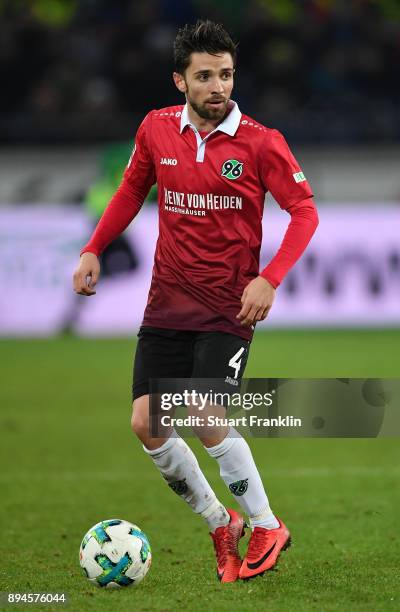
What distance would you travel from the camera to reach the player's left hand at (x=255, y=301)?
A: 4.46 meters

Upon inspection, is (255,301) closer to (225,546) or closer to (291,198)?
(291,198)

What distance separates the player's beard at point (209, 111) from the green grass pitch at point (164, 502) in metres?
1.83

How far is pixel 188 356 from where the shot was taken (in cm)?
480

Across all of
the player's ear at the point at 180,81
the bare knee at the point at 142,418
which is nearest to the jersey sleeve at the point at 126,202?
the player's ear at the point at 180,81

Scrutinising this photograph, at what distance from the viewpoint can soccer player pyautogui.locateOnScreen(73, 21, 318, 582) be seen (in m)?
4.67

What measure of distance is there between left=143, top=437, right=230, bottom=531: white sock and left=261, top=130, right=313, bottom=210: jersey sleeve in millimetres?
1078

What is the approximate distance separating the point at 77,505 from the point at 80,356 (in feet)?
23.2

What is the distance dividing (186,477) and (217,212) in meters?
1.09

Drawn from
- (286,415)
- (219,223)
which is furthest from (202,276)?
(286,415)

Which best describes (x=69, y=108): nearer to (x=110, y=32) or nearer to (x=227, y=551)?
(x=110, y=32)

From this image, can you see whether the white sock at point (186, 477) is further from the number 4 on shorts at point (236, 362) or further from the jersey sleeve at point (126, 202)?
the jersey sleeve at point (126, 202)

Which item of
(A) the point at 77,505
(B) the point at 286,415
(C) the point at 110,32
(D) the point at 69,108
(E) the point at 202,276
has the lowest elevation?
(A) the point at 77,505

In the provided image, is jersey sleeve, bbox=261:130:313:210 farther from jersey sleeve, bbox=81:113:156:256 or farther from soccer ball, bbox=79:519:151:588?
soccer ball, bbox=79:519:151:588

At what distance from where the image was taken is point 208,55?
15.3 ft
